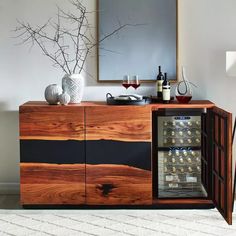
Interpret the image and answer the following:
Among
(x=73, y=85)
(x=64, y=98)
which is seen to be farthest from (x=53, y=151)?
(x=73, y=85)

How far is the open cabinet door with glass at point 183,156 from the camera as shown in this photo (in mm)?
3986

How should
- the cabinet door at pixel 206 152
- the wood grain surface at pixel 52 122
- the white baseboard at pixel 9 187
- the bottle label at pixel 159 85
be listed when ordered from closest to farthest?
the wood grain surface at pixel 52 122 < the cabinet door at pixel 206 152 < the bottle label at pixel 159 85 < the white baseboard at pixel 9 187

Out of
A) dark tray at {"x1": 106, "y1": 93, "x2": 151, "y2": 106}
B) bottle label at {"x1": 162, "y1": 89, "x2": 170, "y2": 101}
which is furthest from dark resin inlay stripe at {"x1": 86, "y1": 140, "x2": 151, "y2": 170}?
bottle label at {"x1": 162, "y1": 89, "x2": 170, "y2": 101}

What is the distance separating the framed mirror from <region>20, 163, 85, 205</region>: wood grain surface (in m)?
0.92

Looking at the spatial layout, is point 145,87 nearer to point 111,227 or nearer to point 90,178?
point 90,178

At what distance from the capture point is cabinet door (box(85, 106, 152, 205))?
3898 mm

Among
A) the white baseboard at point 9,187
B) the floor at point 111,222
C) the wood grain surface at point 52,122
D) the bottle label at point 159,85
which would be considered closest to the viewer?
the floor at point 111,222

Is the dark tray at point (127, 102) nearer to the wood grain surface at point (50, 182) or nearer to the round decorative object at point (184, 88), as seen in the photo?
the round decorative object at point (184, 88)

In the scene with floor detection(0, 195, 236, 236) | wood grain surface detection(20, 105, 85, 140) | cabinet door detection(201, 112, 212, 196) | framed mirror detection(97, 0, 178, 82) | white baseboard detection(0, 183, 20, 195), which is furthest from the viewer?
white baseboard detection(0, 183, 20, 195)

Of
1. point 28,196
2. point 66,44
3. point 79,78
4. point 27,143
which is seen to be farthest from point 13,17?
point 28,196

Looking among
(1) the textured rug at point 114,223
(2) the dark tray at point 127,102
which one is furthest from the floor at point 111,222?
(2) the dark tray at point 127,102

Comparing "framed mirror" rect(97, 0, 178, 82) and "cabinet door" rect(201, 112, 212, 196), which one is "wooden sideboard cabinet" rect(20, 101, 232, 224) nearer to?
"cabinet door" rect(201, 112, 212, 196)

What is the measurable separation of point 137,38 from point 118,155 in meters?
1.04

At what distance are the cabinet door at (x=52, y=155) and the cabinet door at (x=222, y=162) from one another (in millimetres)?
1011
